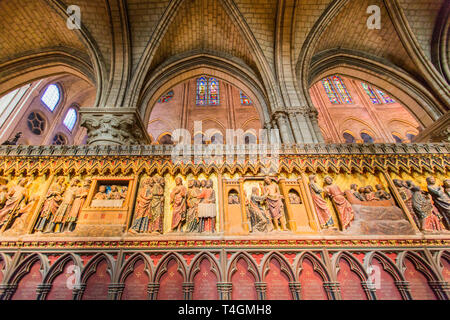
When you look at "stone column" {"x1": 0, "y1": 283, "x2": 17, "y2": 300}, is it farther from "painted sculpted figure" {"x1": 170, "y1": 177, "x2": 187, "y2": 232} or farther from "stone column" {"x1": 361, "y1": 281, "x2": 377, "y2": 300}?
"stone column" {"x1": 361, "y1": 281, "x2": 377, "y2": 300}

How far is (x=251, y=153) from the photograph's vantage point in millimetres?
5016

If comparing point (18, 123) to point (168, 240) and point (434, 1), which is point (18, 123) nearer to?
point (168, 240)

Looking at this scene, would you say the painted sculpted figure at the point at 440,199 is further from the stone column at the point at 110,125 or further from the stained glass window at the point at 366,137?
the stained glass window at the point at 366,137

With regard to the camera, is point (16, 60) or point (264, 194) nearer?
point (264, 194)

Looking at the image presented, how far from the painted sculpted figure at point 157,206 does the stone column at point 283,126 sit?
4405 mm

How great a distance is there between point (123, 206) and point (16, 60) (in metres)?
9.52

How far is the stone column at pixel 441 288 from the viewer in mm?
3611

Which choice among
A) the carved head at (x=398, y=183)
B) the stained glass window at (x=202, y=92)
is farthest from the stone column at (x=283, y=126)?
the stained glass window at (x=202, y=92)

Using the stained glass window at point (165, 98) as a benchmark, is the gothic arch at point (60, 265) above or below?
below

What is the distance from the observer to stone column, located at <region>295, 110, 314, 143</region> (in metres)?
7.05

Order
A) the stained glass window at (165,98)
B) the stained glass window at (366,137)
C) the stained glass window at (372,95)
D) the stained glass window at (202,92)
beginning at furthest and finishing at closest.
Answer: the stained glass window at (372,95) < the stained glass window at (202,92) < the stained glass window at (165,98) < the stained glass window at (366,137)

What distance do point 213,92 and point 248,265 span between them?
15.3 m
